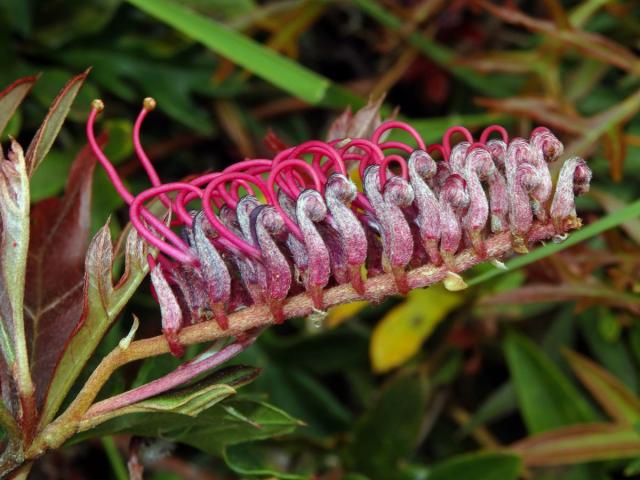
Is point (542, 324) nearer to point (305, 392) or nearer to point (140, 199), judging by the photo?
point (305, 392)

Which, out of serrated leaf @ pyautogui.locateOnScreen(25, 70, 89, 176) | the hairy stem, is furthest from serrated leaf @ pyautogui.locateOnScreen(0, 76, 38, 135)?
the hairy stem

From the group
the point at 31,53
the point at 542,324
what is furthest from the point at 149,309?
the point at 542,324

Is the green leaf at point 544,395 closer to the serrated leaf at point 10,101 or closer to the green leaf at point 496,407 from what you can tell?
the green leaf at point 496,407

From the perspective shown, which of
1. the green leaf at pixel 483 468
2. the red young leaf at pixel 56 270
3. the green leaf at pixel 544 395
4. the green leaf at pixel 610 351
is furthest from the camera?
the green leaf at pixel 610 351

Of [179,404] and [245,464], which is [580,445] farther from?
[179,404]

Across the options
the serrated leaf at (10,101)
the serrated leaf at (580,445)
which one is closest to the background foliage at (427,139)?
the serrated leaf at (580,445)

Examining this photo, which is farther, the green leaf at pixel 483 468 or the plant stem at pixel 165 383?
the green leaf at pixel 483 468

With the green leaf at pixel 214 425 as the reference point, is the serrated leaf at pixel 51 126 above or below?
above

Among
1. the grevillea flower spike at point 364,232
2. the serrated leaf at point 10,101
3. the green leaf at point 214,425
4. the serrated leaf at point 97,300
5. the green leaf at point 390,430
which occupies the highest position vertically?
the serrated leaf at point 10,101

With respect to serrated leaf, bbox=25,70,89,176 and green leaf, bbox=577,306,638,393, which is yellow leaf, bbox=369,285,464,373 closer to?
green leaf, bbox=577,306,638,393
